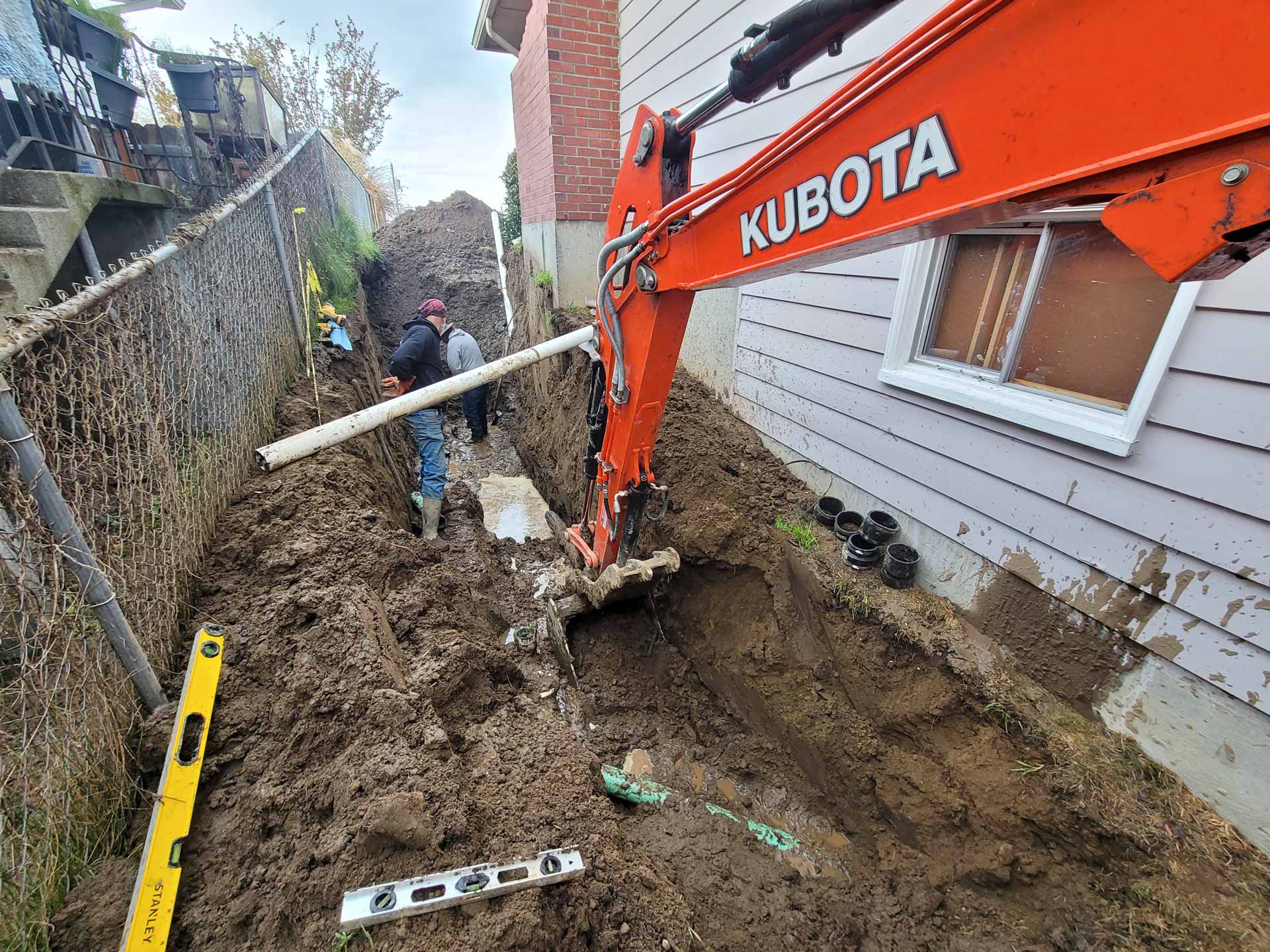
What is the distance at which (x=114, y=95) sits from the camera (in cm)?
571

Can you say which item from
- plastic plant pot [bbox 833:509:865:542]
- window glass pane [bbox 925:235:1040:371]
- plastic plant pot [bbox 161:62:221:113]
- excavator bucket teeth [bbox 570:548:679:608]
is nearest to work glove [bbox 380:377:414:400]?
excavator bucket teeth [bbox 570:548:679:608]

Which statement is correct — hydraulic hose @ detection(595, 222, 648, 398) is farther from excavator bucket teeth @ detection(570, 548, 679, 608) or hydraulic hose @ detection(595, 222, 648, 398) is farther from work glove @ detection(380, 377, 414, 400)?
work glove @ detection(380, 377, 414, 400)

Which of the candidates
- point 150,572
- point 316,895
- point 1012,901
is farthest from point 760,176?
point 1012,901

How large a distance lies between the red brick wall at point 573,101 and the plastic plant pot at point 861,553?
18.3ft

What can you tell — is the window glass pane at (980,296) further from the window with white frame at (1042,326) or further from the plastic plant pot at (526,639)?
the plastic plant pot at (526,639)

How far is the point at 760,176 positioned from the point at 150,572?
9.32ft

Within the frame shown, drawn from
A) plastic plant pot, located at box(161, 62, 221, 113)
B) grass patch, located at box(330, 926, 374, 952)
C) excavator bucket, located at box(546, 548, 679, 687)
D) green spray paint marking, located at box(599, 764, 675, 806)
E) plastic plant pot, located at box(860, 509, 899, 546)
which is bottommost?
green spray paint marking, located at box(599, 764, 675, 806)

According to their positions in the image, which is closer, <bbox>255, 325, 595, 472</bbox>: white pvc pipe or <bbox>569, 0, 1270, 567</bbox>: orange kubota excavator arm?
<bbox>569, 0, 1270, 567</bbox>: orange kubota excavator arm

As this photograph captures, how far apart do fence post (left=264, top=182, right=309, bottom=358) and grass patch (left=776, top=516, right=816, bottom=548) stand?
5.03m

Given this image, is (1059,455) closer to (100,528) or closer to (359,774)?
(359,774)

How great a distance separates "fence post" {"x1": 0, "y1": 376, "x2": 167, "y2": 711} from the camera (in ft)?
4.85

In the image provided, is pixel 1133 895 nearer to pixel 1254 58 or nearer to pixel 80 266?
pixel 1254 58

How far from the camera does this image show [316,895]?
1.53m

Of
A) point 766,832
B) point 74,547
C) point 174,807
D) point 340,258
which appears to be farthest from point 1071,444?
point 340,258
